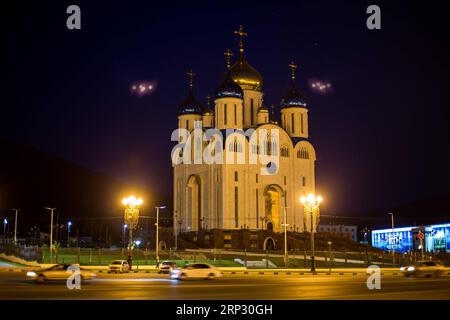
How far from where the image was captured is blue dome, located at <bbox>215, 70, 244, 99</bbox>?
8450 centimetres

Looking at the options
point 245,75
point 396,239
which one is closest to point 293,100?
point 245,75

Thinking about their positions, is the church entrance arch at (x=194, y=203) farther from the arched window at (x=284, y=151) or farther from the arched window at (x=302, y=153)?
the arched window at (x=302, y=153)

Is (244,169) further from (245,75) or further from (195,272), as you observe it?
(195,272)

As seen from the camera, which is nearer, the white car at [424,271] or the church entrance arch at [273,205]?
the white car at [424,271]

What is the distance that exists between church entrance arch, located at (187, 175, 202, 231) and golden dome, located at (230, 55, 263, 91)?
609 inches

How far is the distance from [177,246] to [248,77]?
26782 millimetres

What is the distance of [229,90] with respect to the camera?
84562mm

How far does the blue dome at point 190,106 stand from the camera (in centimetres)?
9188

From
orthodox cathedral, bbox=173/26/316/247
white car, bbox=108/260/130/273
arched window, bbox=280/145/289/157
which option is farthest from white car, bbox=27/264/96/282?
arched window, bbox=280/145/289/157

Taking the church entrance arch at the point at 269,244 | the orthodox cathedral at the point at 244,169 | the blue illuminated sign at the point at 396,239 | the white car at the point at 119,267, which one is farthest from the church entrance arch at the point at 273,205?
the white car at the point at 119,267

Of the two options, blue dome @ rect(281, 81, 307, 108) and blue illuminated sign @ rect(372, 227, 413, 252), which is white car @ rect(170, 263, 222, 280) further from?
blue illuminated sign @ rect(372, 227, 413, 252)

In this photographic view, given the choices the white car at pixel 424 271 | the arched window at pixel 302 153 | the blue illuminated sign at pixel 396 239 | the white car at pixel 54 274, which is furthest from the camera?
the blue illuminated sign at pixel 396 239

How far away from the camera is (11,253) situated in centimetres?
5966
